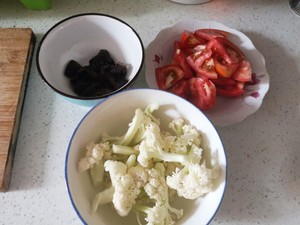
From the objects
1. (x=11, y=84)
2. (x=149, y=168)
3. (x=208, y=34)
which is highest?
(x=208, y=34)

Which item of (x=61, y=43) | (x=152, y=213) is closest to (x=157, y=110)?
(x=152, y=213)

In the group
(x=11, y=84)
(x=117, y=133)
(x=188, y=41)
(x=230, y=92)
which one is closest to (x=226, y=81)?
(x=230, y=92)

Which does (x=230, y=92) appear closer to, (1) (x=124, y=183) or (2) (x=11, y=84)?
(1) (x=124, y=183)

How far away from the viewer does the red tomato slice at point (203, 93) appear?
0.71 m

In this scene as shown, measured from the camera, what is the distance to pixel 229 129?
74 centimetres

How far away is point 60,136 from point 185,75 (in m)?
0.31

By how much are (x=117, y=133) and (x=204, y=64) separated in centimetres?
25

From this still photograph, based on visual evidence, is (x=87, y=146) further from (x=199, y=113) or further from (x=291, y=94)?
(x=291, y=94)

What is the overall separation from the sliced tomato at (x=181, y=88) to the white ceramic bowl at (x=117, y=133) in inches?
4.3

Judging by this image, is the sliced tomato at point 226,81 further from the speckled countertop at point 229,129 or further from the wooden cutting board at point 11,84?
the wooden cutting board at point 11,84

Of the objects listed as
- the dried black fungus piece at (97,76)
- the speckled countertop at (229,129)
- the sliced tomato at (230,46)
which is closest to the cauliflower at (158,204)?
the speckled countertop at (229,129)

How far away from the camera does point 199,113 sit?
595 mm

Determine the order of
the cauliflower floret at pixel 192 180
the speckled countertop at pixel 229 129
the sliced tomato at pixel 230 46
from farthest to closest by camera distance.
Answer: the sliced tomato at pixel 230 46
the speckled countertop at pixel 229 129
the cauliflower floret at pixel 192 180

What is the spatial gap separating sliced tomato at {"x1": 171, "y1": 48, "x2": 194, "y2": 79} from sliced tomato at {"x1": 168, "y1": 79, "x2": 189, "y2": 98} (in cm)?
2
